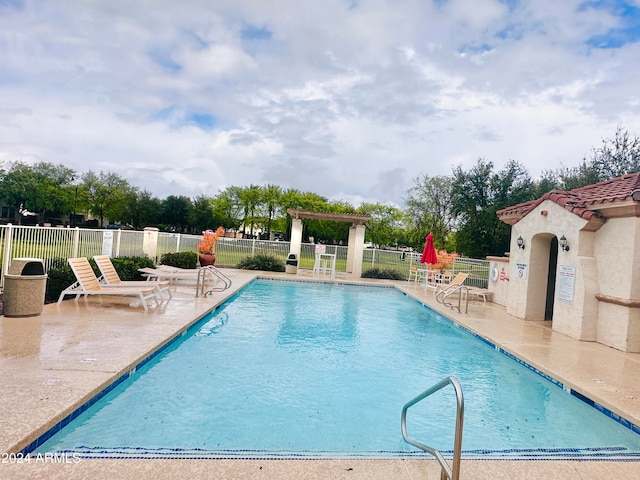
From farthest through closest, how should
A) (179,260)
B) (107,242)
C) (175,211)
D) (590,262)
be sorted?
(175,211) < (179,260) < (107,242) < (590,262)

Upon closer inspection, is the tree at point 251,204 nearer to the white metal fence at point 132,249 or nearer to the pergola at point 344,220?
the white metal fence at point 132,249

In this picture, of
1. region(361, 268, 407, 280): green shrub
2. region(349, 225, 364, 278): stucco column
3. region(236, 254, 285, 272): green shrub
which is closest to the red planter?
region(236, 254, 285, 272): green shrub

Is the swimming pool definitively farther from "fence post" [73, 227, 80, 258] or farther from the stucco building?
"fence post" [73, 227, 80, 258]

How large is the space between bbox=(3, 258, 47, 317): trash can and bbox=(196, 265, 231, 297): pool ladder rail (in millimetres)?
4030

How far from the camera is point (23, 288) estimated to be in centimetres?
691

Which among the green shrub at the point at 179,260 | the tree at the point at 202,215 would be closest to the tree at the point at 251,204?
the tree at the point at 202,215

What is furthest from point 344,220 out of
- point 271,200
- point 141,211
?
point 141,211

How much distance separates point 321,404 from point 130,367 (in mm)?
2462

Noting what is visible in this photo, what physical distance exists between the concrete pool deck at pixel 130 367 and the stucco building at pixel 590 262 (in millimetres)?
544

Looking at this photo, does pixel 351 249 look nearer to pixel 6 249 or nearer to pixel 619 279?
pixel 619 279

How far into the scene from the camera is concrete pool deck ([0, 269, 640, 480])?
300 centimetres

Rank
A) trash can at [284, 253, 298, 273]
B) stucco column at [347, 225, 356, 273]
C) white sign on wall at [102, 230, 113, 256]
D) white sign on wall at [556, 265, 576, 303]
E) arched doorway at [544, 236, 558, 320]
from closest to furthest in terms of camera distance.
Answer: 1. white sign on wall at [556, 265, 576, 303]
2. arched doorway at [544, 236, 558, 320]
3. white sign on wall at [102, 230, 113, 256]
4. trash can at [284, 253, 298, 273]
5. stucco column at [347, 225, 356, 273]

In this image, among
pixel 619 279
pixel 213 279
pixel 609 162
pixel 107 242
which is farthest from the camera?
pixel 609 162

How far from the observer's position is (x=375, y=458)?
11.4 feet
